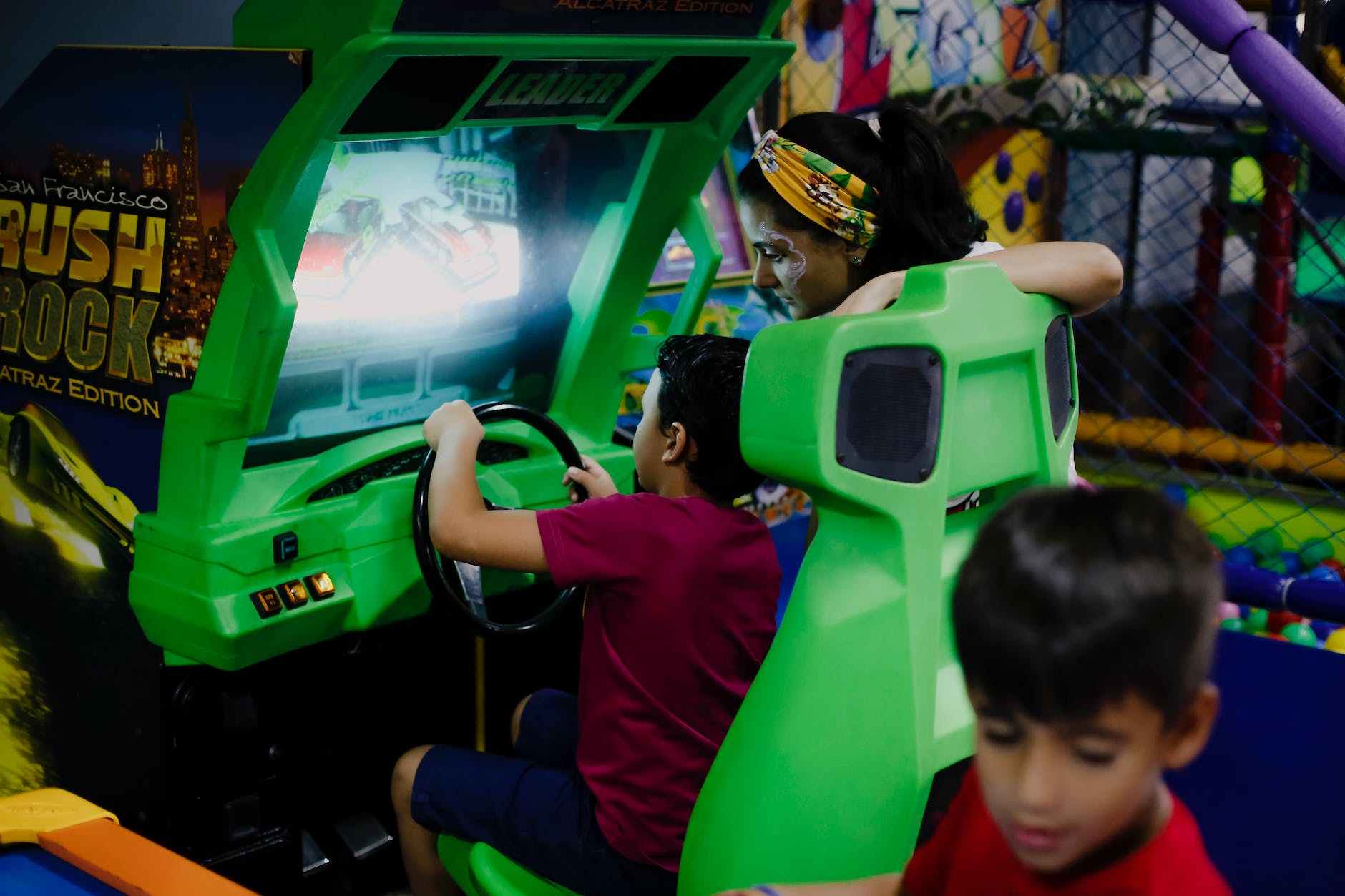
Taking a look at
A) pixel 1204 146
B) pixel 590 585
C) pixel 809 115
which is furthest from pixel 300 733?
pixel 1204 146

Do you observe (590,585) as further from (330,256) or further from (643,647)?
(330,256)

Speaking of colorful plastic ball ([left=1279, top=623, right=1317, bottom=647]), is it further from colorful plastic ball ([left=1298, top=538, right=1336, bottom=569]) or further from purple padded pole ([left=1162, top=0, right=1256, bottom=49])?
purple padded pole ([left=1162, top=0, right=1256, bottom=49])

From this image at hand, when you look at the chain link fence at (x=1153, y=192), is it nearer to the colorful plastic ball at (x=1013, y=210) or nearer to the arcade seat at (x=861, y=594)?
the colorful plastic ball at (x=1013, y=210)

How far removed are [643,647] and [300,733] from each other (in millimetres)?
786

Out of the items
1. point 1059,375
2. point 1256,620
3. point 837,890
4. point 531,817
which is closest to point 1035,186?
point 1256,620

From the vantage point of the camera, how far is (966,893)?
120 centimetres

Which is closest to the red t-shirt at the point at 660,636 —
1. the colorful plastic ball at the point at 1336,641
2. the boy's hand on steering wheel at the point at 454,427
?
the boy's hand on steering wheel at the point at 454,427

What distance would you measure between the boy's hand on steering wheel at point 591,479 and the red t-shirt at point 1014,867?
1.14m

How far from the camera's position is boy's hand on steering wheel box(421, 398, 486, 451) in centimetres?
201

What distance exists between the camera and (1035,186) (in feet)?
18.9

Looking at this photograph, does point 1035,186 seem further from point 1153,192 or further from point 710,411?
point 710,411

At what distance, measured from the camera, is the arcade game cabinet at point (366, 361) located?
6.29ft

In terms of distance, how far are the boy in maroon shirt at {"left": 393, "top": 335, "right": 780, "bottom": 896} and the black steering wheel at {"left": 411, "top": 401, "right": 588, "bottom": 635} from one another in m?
0.14

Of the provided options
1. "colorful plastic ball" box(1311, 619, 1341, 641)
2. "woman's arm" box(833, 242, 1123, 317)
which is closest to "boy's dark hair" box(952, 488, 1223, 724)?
"woman's arm" box(833, 242, 1123, 317)
